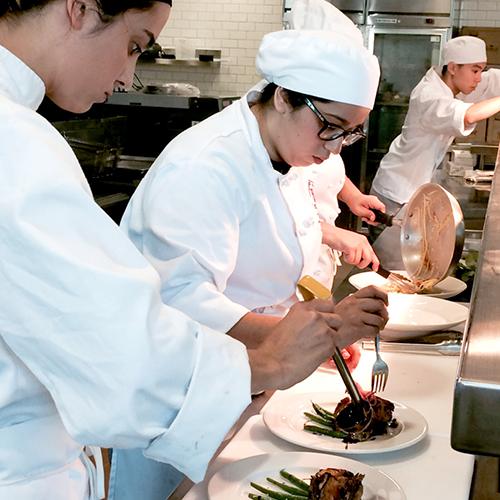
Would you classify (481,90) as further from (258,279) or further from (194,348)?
(194,348)

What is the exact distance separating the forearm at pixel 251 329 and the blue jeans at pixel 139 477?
0.32 metres

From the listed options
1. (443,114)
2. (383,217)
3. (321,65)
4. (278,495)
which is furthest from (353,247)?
(443,114)

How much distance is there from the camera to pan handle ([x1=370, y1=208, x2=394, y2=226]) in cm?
293

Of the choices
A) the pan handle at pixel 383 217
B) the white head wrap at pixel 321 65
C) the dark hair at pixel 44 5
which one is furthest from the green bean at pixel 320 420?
the pan handle at pixel 383 217

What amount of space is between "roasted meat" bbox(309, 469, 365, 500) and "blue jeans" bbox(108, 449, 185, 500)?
550 millimetres

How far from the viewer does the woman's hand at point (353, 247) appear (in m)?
2.59

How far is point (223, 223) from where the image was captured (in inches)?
70.9

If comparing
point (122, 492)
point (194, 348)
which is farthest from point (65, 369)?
point (122, 492)

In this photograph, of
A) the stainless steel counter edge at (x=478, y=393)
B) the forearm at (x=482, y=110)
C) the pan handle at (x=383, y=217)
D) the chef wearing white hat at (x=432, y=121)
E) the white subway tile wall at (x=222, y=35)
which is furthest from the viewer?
the white subway tile wall at (x=222, y=35)

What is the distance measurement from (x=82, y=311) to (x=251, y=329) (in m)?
0.81

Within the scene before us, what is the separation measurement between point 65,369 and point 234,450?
1.92 feet

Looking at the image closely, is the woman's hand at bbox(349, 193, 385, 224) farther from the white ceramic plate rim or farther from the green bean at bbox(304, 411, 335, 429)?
the green bean at bbox(304, 411, 335, 429)

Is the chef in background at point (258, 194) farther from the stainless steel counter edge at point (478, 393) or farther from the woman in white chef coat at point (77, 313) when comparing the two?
the stainless steel counter edge at point (478, 393)

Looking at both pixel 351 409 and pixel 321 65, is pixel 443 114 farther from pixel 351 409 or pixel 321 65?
pixel 351 409
